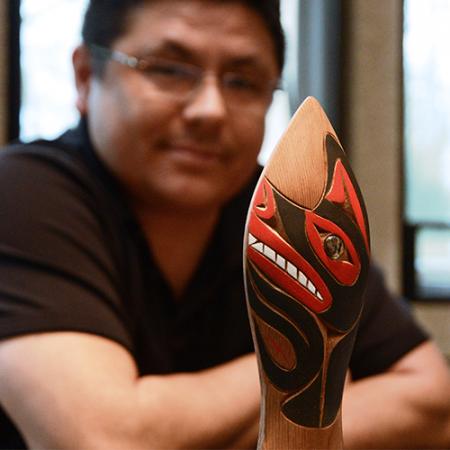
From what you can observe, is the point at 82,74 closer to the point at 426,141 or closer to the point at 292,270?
the point at 292,270

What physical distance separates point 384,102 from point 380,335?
51.5 inches

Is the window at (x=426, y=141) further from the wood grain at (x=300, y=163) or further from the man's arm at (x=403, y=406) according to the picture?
the wood grain at (x=300, y=163)

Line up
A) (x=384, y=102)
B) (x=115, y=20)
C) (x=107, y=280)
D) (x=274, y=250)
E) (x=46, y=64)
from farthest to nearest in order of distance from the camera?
(x=384, y=102) → (x=46, y=64) → (x=115, y=20) → (x=107, y=280) → (x=274, y=250)

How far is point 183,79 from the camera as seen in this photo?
3.04 feet

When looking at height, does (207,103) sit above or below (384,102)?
above

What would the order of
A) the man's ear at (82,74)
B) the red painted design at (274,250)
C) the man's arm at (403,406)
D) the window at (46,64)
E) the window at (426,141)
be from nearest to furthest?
the red painted design at (274,250) < the man's arm at (403,406) < the man's ear at (82,74) < the window at (46,64) < the window at (426,141)

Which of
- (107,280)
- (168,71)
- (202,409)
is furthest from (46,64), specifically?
(202,409)

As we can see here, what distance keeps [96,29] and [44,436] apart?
0.57m

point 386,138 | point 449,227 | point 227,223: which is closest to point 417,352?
point 227,223

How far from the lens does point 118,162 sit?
Answer: 3.24 feet

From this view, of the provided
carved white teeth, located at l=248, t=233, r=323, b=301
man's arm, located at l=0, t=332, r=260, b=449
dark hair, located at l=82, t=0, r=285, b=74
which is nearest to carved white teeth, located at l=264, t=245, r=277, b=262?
carved white teeth, located at l=248, t=233, r=323, b=301

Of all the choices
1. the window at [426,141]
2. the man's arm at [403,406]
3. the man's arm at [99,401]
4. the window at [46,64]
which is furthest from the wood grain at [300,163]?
the window at [426,141]

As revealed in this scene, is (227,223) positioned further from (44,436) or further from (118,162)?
(44,436)

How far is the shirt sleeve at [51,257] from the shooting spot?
78 cm
